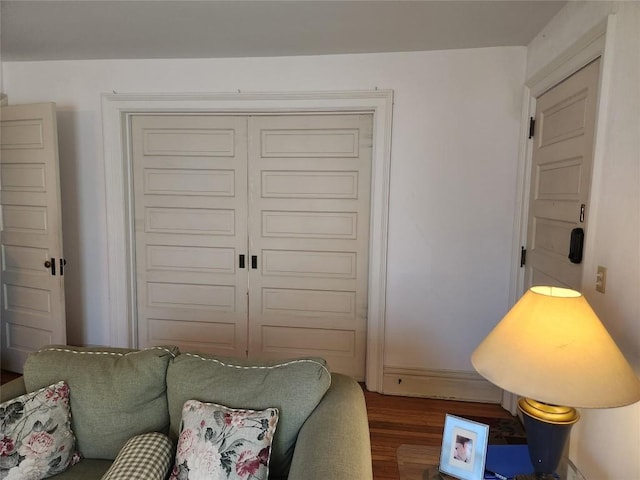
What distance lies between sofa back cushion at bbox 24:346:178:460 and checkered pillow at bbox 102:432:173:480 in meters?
0.11

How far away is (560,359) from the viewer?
40.6 inches

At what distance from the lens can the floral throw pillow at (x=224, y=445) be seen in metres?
1.24

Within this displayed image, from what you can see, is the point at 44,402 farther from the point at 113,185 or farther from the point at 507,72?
the point at 507,72

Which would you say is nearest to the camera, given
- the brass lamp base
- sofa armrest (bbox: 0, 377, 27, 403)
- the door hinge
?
the brass lamp base

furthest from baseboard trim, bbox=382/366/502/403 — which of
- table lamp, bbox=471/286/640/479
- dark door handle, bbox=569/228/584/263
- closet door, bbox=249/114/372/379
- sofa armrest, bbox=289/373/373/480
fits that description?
table lamp, bbox=471/286/640/479

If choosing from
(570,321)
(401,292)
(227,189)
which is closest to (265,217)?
(227,189)

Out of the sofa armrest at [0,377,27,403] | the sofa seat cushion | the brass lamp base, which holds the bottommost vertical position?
the sofa seat cushion

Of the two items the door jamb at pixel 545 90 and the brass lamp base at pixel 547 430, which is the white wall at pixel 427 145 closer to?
the door jamb at pixel 545 90

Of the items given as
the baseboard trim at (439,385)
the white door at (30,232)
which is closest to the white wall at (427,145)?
the baseboard trim at (439,385)

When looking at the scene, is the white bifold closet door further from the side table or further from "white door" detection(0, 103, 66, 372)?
the side table

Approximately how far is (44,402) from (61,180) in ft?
6.89

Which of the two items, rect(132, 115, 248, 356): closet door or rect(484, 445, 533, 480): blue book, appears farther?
rect(132, 115, 248, 356): closet door

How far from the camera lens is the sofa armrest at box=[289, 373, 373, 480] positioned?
1.15 m

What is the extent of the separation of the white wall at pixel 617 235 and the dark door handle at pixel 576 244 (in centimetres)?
11
